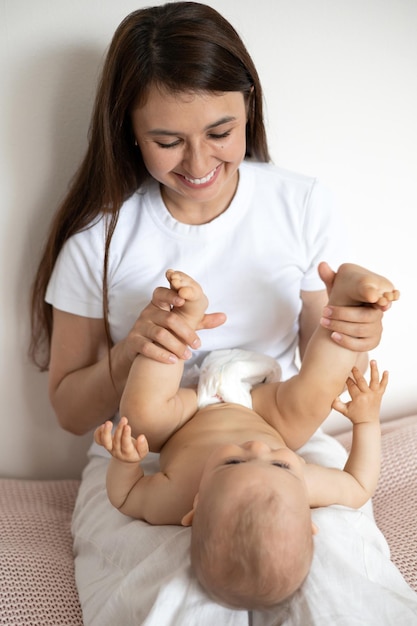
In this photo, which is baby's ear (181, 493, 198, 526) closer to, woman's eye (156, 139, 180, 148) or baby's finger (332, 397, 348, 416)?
baby's finger (332, 397, 348, 416)

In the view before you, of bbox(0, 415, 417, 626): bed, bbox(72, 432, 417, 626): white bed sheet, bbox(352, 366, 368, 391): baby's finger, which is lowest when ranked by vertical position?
bbox(0, 415, 417, 626): bed

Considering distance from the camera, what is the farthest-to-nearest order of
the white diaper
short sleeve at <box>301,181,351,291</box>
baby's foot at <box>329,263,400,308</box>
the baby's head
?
short sleeve at <box>301,181,351,291</box> < the white diaper < baby's foot at <box>329,263,400,308</box> < the baby's head

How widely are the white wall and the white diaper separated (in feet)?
1.51

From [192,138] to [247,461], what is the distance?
564 mm

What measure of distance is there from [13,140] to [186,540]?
2.97 feet

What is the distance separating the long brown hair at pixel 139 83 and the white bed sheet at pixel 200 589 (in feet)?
1.52

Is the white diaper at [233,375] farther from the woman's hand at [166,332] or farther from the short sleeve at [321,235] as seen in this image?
the short sleeve at [321,235]

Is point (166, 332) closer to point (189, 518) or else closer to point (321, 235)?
point (189, 518)

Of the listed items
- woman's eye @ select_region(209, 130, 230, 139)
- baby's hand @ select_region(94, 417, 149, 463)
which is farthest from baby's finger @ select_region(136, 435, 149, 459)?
woman's eye @ select_region(209, 130, 230, 139)

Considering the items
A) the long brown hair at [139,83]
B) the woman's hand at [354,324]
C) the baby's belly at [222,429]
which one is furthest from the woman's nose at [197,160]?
the baby's belly at [222,429]

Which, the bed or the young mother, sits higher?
the young mother

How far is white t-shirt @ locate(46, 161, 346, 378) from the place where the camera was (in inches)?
56.4

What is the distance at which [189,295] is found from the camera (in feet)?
3.93

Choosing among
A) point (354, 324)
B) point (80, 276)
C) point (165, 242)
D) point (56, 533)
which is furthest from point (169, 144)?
point (56, 533)
